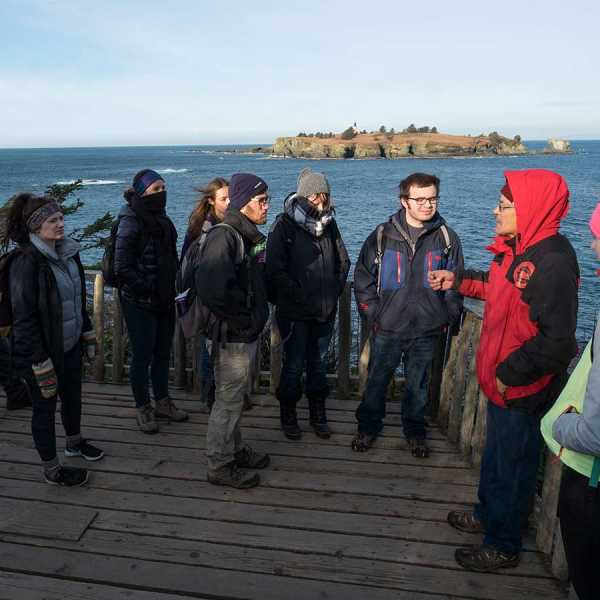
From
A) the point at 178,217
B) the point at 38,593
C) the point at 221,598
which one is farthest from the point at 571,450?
the point at 178,217

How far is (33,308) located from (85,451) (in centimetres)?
128

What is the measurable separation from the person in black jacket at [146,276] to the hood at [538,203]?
263 cm

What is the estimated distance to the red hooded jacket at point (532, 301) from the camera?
2418mm

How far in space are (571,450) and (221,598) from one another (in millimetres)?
1824

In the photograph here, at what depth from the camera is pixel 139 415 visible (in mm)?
4434

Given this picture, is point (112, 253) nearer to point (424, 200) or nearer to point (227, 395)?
→ point (227, 395)

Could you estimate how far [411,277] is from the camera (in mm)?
3791

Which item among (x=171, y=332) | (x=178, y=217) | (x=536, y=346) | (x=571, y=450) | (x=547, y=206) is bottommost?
(x=178, y=217)

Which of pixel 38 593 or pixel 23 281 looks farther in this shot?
pixel 23 281

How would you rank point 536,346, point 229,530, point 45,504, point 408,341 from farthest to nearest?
point 408,341
point 45,504
point 229,530
point 536,346

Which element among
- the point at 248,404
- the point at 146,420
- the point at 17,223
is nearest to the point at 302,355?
the point at 248,404

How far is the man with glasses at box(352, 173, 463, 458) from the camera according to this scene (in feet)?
12.3

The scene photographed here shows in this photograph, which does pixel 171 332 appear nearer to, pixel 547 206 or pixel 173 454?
pixel 173 454

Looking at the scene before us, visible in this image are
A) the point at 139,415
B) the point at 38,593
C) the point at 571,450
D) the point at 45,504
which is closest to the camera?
the point at 571,450
